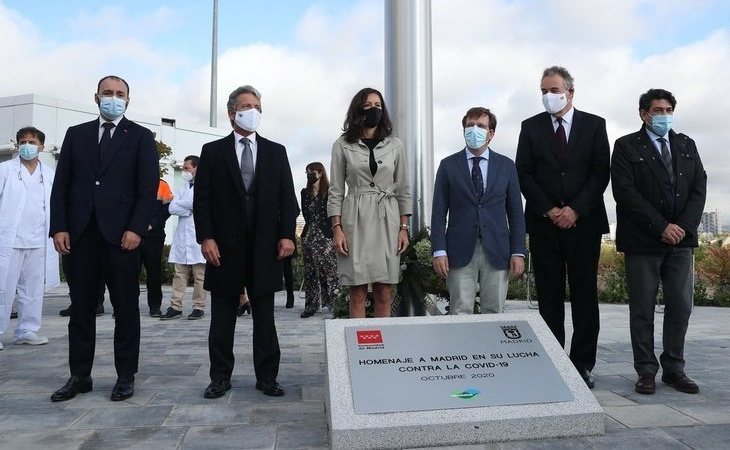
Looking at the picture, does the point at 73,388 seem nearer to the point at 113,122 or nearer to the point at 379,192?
the point at 113,122

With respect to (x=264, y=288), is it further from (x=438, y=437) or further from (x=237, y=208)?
(x=438, y=437)

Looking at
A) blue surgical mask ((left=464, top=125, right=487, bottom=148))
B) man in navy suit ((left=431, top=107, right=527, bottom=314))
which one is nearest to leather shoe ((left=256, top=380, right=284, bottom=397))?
man in navy suit ((left=431, top=107, right=527, bottom=314))

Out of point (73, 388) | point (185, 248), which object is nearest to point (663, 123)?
point (73, 388)

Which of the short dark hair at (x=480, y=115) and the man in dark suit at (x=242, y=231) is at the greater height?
the short dark hair at (x=480, y=115)

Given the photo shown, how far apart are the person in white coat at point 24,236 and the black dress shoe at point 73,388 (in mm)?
2430

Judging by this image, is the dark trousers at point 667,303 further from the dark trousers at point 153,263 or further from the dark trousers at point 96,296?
the dark trousers at point 153,263

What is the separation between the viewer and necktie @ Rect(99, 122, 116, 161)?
13.3 ft

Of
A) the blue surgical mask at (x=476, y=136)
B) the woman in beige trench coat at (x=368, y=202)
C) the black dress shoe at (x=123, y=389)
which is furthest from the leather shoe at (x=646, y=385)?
the black dress shoe at (x=123, y=389)

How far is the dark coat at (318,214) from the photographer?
319 inches

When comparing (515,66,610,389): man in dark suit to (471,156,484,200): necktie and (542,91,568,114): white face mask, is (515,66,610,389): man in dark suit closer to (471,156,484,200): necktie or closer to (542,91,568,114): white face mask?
(542,91,568,114): white face mask

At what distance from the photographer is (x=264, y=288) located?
401 cm

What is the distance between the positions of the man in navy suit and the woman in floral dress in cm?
406

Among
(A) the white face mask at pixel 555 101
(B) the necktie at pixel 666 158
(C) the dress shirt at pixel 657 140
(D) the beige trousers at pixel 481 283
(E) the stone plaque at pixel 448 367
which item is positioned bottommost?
(E) the stone plaque at pixel 448 367

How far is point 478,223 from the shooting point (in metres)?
3.98
